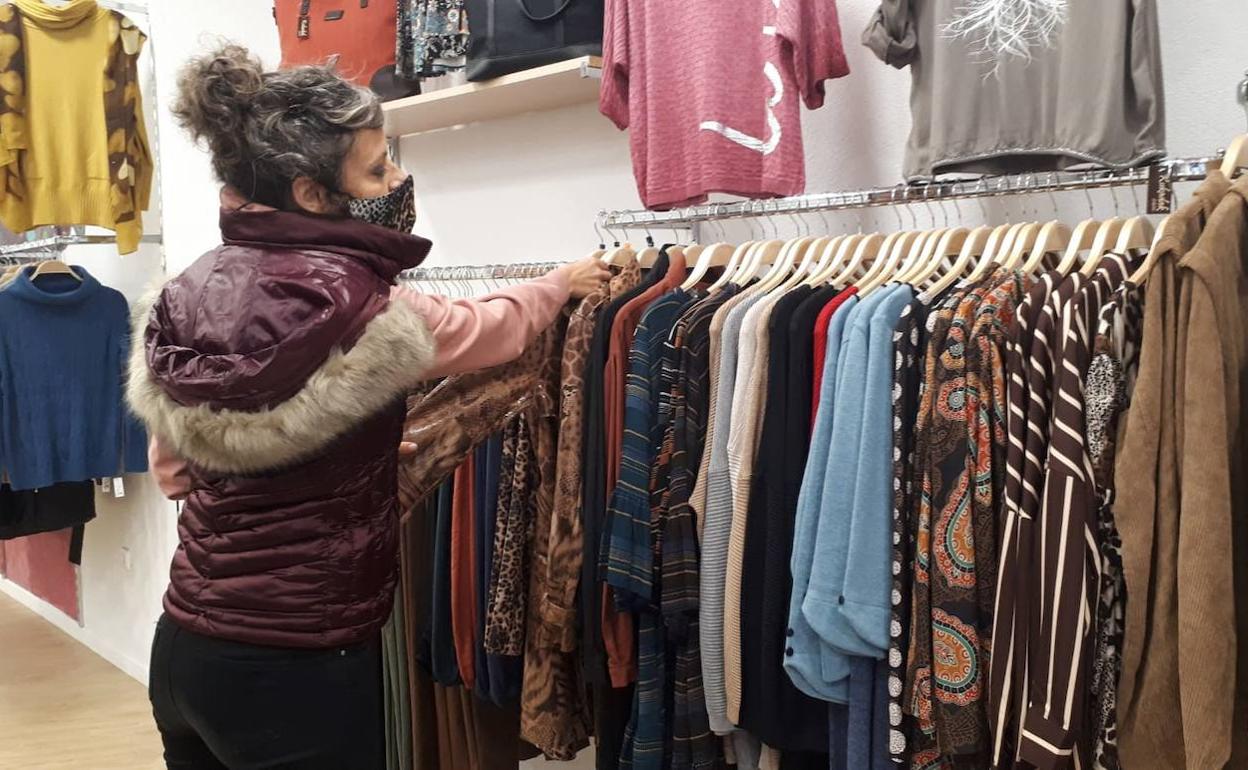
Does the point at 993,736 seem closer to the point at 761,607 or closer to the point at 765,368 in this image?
the point at 761,607

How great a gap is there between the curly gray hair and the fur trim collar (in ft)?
0.85

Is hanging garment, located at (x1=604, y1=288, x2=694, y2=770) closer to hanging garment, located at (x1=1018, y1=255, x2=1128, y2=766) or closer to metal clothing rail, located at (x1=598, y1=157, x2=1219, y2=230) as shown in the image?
metal clothing rail, located at (x1=598, y1=157, x2=1219, y2=230)

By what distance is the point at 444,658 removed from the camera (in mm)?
2301

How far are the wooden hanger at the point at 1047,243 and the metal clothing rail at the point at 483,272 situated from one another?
0.95 m

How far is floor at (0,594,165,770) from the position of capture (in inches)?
141

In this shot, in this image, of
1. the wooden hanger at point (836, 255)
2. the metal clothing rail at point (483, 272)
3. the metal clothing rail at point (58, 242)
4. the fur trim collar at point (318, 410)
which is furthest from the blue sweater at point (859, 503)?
the metal clothing rail at point (58, 242)

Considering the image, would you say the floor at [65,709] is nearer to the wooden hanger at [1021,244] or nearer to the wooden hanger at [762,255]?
the wooden hanger at [762,255]

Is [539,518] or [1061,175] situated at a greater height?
[1061,175]

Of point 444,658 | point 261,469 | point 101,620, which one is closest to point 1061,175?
point 261,469

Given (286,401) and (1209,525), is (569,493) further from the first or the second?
(1209,525)

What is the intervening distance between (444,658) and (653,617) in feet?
2.15

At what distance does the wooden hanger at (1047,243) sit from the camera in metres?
1.64

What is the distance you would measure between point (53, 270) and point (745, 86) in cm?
291

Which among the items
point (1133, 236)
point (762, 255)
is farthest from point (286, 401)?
point (1133, 236)
